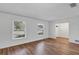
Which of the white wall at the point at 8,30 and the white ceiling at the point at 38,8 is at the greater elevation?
the white ceiling at the point at 38,8

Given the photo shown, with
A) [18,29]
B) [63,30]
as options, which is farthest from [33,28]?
[63,30]

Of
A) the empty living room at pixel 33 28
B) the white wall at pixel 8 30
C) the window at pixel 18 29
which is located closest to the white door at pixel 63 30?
the empty living room at pixel 33 28

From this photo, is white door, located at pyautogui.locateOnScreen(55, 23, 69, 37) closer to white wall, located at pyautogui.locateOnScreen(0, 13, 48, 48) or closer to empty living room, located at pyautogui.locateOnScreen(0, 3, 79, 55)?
empty living room, located at pyautogui.locateOnScreen(0, 3, 79, 55)

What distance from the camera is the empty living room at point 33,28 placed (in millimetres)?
2109

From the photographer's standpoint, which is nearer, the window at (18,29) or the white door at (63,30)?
the window at (18,29)

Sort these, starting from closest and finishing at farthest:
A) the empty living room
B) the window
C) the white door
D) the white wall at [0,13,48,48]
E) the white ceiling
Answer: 1. the white ceiling
2. the empty living room
3. the white wall at [0,13,48,48]
4. the window
5. the white door

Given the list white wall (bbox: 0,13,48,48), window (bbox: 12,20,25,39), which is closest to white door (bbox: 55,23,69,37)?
white wall (bbox: 0,13,48,48)

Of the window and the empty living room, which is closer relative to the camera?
the empty living room

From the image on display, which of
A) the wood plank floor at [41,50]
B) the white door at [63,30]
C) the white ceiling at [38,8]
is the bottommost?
the wood plank floor at [41,50]

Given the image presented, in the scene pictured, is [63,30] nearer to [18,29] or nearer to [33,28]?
[33,28]

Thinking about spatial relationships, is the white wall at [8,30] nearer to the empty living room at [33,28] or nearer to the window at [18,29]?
the empty living room at [33,28]

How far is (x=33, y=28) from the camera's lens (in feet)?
12.6

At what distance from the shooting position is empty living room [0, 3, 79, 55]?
211 centimetres

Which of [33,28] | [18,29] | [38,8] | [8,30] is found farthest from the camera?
[33,28]
